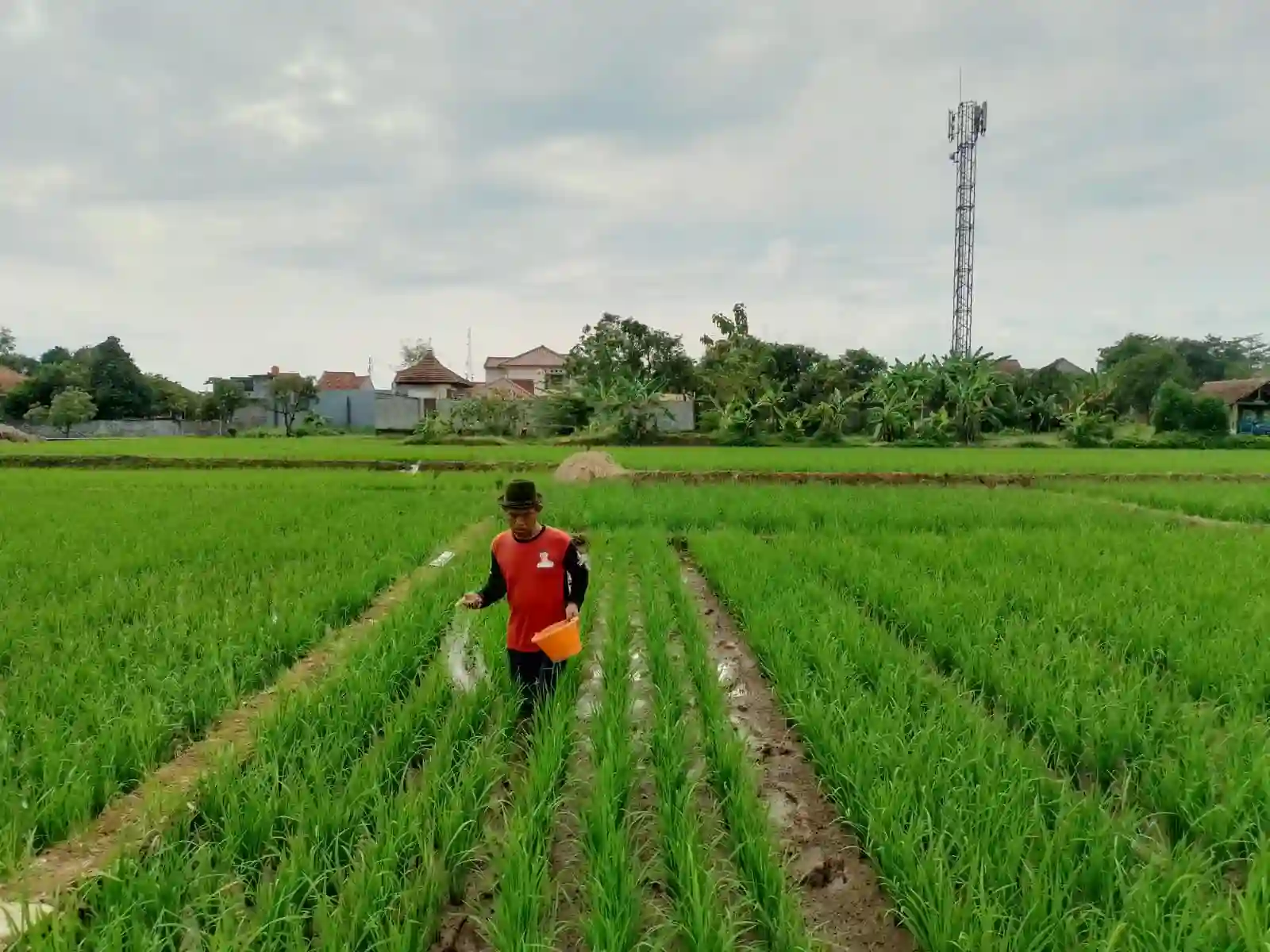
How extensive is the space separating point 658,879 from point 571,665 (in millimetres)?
1626

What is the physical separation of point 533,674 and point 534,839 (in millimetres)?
1072

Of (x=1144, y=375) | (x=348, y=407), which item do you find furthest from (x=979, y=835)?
(x=1144, y=375)

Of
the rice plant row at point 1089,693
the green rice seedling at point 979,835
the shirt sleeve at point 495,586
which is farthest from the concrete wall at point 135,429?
the green rice seedling at point 979,835

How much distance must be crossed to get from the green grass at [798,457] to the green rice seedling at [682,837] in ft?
42.0

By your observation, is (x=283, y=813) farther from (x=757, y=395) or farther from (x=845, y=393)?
(x=845, y=393)

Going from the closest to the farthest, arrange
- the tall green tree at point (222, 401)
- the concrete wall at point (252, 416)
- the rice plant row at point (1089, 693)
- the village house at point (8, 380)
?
the rice plant row at point (1089, 693)
the tall green tree at point (222, 401)
the village house at point (8, 380)
the concrete wall at point (252, 416)

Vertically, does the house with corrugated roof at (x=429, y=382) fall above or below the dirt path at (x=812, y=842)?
above

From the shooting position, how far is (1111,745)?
2.80m

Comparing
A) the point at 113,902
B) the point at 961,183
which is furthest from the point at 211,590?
the point at 961,183

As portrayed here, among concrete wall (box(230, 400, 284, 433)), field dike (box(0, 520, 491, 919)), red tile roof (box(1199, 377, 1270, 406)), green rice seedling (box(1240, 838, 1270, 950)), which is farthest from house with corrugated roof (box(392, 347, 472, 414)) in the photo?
green rice seedling (box(1240, 838, 1270, 950))

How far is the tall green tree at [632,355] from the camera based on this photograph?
34812 mm

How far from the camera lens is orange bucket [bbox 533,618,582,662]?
2893 mm

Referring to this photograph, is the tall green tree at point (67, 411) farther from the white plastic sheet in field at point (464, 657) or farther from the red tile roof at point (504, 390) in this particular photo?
the white plastic sheet in field at point (464, 657)

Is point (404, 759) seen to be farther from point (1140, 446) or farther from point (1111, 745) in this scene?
point (1140, 446)
